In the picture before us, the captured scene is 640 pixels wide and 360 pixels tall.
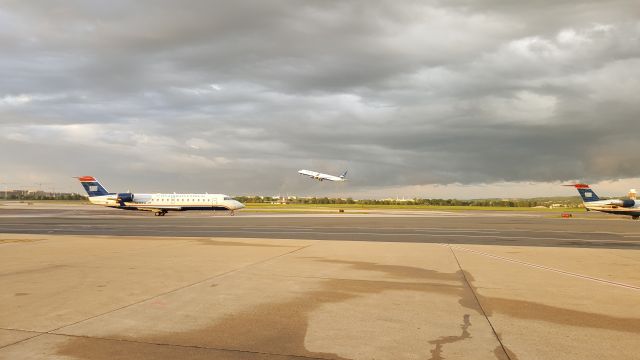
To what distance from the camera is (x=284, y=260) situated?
15875 millimetres

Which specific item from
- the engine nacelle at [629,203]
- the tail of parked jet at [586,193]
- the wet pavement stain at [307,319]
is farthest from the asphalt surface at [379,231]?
the tail of parked jet at [586,193]

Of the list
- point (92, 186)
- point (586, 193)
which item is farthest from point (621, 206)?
point (92, 186)

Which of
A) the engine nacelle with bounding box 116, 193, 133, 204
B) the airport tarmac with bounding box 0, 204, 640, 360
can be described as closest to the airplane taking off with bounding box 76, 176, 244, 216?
the engine nacelle with bounding box 116, 193, 133, 204

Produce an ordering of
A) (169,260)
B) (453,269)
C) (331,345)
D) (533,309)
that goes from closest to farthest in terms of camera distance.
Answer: (331,345) < (533,309) < (453,269) < (169,260)

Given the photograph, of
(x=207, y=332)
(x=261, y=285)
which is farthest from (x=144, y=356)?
(x=261, y=285)

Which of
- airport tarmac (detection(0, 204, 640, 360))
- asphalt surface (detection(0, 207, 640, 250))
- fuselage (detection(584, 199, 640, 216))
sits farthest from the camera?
fuselage (detection(584, 199, 640, 216))

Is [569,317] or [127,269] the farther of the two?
[127,269]

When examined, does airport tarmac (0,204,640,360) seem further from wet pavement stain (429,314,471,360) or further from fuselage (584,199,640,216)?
fuselage (584,199,640,216)

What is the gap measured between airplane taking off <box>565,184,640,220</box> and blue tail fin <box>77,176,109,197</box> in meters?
67.6

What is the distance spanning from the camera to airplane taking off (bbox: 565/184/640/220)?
59.1 metres

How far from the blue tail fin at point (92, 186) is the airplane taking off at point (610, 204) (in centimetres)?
6763

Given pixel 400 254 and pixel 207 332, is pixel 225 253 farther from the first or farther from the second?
pixel 207 332

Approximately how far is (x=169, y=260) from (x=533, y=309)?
11.5 meters

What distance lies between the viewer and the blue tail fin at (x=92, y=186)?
65.2 m
